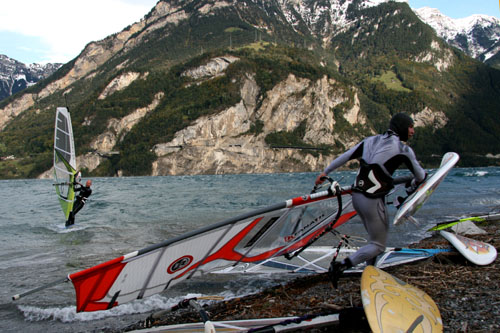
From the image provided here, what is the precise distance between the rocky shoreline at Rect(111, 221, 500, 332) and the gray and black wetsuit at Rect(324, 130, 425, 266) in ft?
2.02

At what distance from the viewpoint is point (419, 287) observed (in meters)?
4.19

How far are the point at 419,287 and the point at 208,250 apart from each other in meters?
2.54

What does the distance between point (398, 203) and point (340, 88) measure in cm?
13708

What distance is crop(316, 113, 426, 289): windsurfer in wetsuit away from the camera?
3871 millimetres

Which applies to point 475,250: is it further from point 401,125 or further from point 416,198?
point 401,125

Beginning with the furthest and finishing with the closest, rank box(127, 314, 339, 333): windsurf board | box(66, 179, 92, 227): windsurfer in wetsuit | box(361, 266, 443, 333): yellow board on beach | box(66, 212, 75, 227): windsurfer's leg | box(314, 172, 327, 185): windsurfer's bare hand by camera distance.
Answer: box(66, 212, 75, 227): windsurfer's leg < box(66, 179, 92, 227): windsurfer in wetsuit < box(314, 172, 327, 185): windsurfer's bare hand < box(127, 314, 339, 333): windsurf board < box(361, 266, 443, 333): yellow board on beach

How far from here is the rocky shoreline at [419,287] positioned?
3.23m

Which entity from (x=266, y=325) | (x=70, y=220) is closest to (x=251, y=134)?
(x=70, y=220)

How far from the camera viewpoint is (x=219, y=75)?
133375mm

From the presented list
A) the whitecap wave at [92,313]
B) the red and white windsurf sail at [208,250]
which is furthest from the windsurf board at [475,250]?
the whitecap wave at [92,313]

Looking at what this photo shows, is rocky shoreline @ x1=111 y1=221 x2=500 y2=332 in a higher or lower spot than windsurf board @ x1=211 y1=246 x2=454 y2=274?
higher

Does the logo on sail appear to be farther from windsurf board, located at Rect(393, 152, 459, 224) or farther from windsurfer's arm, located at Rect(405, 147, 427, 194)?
windsurfer's arm, located at Rect(405, 147, 427, 194)

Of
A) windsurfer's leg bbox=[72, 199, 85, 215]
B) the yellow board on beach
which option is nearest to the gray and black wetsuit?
the yellow board on beach

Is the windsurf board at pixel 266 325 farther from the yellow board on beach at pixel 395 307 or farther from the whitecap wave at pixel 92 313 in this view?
the whitecap wave at pixel 92 313
